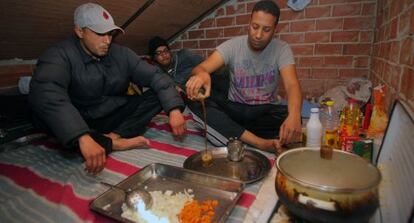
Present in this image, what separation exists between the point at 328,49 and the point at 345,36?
16cm

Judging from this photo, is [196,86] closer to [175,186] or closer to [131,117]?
[175,186]

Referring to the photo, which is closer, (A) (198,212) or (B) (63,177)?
(A) (198,212)

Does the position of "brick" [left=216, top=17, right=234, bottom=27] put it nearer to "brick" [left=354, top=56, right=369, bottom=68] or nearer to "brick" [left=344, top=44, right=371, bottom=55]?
"brick" [left=344, top=44, right=371, bottom=55]

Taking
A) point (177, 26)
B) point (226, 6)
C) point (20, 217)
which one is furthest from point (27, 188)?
point (226, 6)

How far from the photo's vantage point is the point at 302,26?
7.47 ft

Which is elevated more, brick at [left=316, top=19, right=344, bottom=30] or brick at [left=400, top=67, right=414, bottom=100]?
brick at [left=316, top=19, right=344, bottom=30]

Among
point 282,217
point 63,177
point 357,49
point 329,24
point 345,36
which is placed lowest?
point 63,177

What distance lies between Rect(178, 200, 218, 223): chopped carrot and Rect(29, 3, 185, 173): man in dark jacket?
0.52 m

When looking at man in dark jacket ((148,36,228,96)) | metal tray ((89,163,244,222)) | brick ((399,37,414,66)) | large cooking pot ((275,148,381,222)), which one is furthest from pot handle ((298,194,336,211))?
man in dark jacket ((148,36,228,96))

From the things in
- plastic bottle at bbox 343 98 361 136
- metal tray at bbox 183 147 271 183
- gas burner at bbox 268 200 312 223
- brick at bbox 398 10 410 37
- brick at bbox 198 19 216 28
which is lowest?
metal tray at bbox 183 147 271 183

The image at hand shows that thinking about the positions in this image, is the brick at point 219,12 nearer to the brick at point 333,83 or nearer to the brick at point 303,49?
the brick at point 303,49

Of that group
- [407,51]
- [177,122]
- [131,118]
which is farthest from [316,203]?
[131,118]

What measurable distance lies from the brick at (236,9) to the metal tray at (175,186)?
1844 mm

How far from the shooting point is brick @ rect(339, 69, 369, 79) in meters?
2.17
